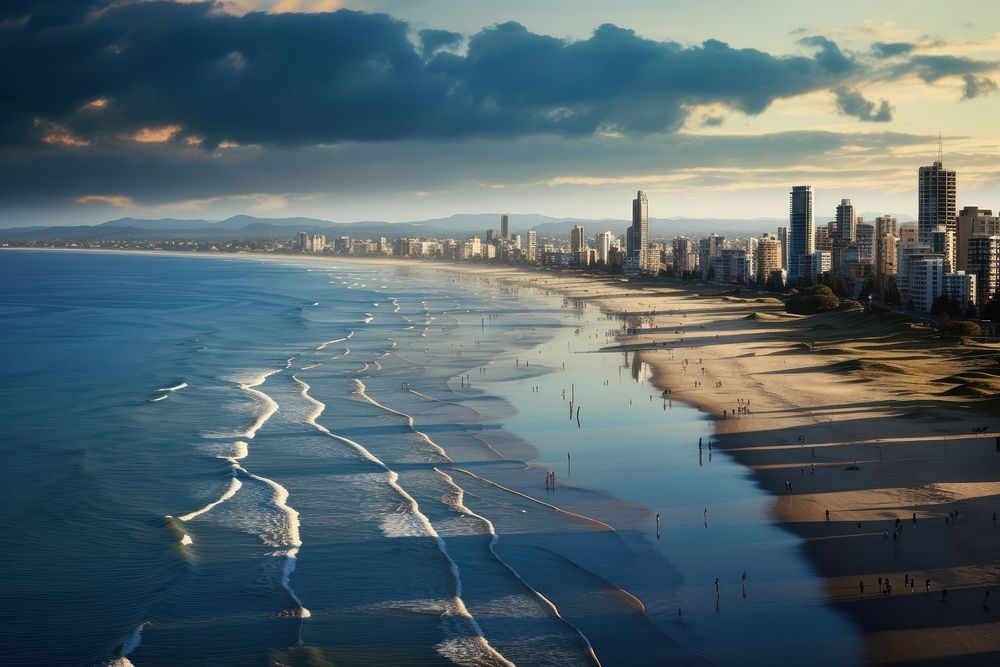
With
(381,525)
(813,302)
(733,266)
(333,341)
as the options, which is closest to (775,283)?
(733,266)

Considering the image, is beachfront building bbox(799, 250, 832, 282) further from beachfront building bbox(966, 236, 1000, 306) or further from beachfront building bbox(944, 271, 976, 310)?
beachfront building bbox(944, 271, 976, 310)

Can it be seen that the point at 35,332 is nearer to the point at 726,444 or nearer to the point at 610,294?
the point at 726,444

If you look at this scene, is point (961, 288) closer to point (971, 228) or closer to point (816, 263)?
point (816, 263)

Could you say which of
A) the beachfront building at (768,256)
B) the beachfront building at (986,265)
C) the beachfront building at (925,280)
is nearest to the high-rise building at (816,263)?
the beachfront building at (768,256)

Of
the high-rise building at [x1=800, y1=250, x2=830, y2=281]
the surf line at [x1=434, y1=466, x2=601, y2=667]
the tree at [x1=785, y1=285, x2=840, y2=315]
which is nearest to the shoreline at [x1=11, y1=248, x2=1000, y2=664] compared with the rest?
the surf line at [x1=434, y1=466, x2=601, y2=667]

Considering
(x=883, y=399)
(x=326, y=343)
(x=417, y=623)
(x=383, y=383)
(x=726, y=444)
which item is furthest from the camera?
(x=326, y=343)

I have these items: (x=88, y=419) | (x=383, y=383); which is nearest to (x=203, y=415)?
(x=88, y=419)
